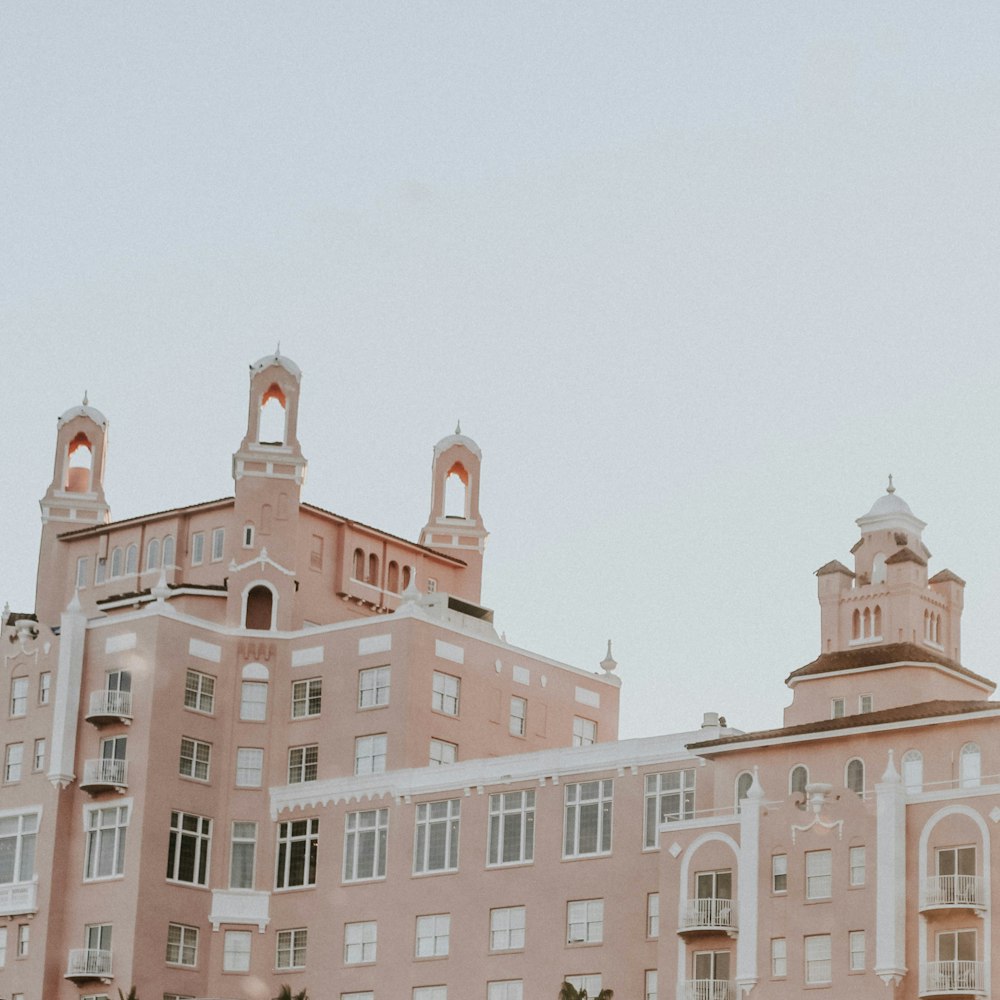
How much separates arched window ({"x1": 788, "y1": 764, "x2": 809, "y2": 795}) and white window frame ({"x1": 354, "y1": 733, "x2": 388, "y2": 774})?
67.5ft

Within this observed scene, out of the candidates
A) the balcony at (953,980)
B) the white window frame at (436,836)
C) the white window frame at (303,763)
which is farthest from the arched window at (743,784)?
the white window frame at (303,763)

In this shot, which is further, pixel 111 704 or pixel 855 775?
pixel 111 704

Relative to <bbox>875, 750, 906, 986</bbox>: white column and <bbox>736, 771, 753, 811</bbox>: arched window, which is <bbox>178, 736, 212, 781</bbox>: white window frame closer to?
<bbox>736, 771, 753, 811</bbox>: arched window

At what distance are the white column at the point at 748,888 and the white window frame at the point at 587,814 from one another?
872 centimetres

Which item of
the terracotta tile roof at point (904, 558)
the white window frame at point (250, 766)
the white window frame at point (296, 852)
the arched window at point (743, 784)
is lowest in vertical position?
the white window frame at point (296, 852)

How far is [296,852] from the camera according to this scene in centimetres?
9244

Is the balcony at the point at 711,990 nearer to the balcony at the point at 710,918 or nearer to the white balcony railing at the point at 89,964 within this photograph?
the balcony at the point at 710,918

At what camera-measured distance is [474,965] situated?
84.9 meters

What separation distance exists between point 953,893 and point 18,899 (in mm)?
41023

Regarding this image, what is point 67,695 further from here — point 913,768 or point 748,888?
point 913,768

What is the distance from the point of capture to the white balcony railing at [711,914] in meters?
75.4

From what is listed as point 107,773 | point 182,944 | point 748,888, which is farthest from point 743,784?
point 107,773

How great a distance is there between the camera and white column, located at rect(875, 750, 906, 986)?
232ft

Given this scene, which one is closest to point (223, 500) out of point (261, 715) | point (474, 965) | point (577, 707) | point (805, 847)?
point (261, 715)
